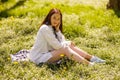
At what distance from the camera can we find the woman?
837 cm

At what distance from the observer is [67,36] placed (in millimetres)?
10852

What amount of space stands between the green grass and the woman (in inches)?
7.8

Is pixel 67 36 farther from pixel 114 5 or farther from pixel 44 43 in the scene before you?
pixel 114 5

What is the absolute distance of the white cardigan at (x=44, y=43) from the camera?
8430 millimetres

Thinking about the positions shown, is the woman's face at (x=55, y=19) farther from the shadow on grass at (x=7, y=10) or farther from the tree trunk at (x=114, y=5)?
the tree trunk at (x=114, y=5)

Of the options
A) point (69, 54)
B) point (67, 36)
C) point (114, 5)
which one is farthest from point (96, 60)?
point (114, 5)

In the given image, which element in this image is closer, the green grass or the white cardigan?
the green grass

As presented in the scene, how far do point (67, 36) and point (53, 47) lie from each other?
2391 millimetres

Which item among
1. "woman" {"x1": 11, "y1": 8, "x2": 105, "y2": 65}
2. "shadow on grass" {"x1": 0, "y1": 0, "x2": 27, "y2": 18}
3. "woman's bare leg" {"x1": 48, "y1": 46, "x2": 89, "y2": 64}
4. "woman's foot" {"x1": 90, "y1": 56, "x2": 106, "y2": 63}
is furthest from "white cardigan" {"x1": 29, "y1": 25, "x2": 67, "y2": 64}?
"shadow on grass" {"x1": 0, "y1": 0, "x2": 27, "y2": 18}

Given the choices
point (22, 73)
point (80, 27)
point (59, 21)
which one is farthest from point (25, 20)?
point (22, 73)

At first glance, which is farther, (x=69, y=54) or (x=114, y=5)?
(x=114, y=5)

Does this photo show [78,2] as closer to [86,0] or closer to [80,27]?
[86,0]

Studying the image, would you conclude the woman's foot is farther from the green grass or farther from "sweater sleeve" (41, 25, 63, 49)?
"sweater sleeve" (41, 25, 63, 49)


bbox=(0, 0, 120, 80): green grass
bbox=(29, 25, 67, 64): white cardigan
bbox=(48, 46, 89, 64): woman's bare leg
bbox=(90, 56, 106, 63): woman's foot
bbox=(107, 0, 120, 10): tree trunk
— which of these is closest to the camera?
bbox=(0, 0, 120, 80): green grass
